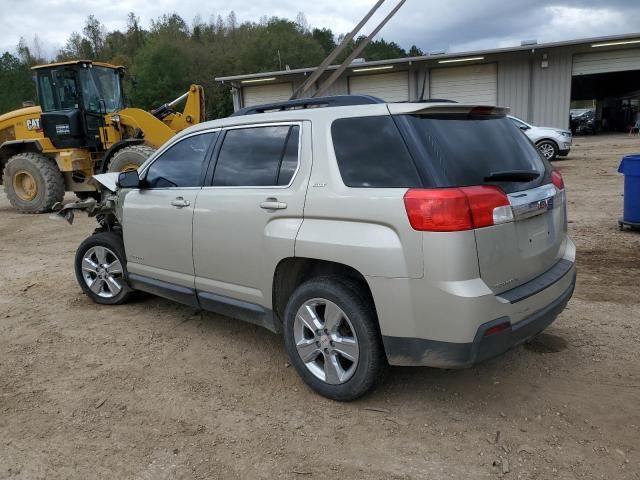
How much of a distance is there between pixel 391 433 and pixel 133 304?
11.0 ft

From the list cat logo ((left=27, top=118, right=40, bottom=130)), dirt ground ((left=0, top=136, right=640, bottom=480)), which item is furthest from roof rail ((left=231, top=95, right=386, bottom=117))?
cat logo ((left=27, top=118, right=40, bottom=130))

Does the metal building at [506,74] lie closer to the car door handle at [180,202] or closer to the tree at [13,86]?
the car door handle at [180,202]

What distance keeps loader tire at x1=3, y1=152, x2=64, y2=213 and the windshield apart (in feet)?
5.93

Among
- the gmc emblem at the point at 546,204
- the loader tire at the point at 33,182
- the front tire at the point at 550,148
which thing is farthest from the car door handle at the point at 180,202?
the front tire at the point at 550,148

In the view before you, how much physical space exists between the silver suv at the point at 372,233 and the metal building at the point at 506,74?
20.8 m

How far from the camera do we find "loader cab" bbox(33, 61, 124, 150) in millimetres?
11516

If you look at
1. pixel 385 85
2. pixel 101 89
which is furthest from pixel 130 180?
pixel 385 85

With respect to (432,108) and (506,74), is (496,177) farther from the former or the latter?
(506,74)

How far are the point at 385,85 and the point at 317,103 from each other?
22.3 metres

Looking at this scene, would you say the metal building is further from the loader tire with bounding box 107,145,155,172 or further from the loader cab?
the loader tire with bounding box 107,145,155,172

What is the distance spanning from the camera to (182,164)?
4.41m

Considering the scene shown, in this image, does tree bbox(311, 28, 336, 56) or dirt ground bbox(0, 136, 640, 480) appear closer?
dirt ground bbox(0, 136, 640, 480)

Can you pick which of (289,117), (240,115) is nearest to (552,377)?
(289,117)

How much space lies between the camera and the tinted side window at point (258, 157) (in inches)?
140
